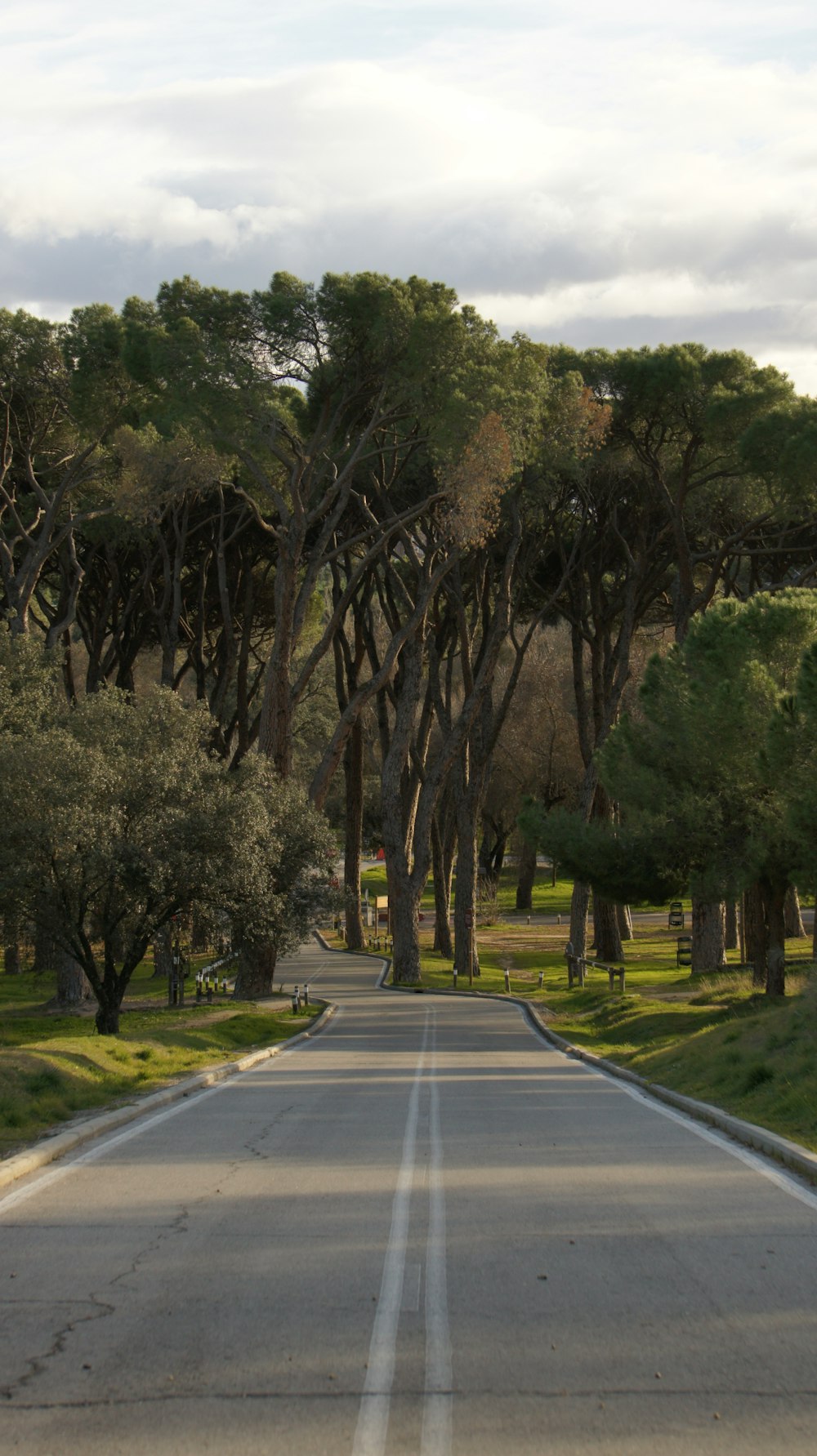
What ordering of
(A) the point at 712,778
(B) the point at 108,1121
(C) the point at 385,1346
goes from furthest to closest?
(A) the point at 712,778
(B) the point at 108,1121
(C) the point at 385,1346

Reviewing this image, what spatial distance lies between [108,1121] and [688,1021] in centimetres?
1577

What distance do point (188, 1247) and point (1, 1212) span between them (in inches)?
60.2

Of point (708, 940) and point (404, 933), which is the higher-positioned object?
point (708, 940)

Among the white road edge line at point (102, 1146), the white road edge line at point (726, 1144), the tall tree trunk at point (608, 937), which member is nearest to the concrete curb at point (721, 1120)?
the white road edge line at point (726, 1144)

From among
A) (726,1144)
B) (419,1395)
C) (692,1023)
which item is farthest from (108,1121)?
(692,1023)

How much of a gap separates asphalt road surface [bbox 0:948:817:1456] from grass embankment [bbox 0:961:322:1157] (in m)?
1.25

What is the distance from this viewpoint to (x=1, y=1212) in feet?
26.7

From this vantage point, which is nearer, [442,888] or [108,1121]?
[108,1121]

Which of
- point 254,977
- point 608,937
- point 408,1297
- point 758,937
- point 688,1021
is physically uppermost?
point 408,1297

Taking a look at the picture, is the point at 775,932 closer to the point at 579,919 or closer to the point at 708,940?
the point at 708,940

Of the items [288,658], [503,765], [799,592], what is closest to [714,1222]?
[799,592]

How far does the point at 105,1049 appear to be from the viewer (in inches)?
697

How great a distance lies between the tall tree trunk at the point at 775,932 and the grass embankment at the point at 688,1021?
0.34 meters

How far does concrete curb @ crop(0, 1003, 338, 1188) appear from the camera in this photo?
380 inches
